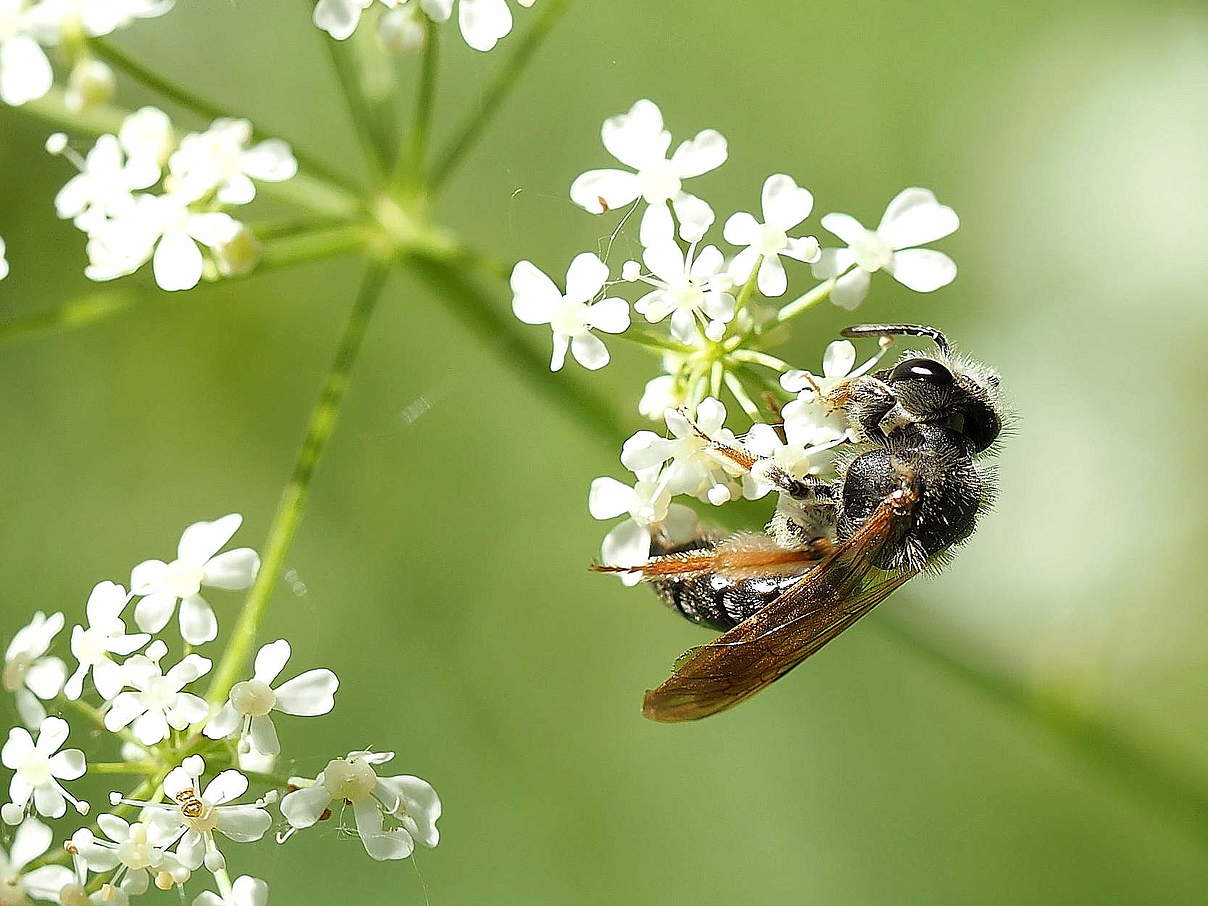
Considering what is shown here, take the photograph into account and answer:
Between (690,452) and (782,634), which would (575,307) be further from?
(782,634)

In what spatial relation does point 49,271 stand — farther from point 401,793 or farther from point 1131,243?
point 1131,243

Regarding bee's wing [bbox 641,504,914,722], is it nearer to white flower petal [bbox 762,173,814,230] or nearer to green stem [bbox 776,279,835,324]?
green stem [bbox 776,279,835,324]

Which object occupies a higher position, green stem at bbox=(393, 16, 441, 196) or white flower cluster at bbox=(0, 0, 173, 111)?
green stem at bbox=(393, 16, 441, 196)

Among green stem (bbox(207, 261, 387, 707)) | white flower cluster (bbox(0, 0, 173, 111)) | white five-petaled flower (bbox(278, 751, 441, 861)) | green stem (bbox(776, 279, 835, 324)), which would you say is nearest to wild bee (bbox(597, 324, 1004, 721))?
green stem (bbox(776, 279, 835, 324))

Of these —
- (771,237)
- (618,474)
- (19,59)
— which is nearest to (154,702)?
(19,59)

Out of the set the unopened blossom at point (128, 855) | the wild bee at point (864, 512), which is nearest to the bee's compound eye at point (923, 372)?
the wild bee at point (864, 512)

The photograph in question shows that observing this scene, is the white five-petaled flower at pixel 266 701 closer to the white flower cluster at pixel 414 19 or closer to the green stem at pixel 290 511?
the green stem at pixel 290 511

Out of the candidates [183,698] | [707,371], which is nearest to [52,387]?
[183,698]
